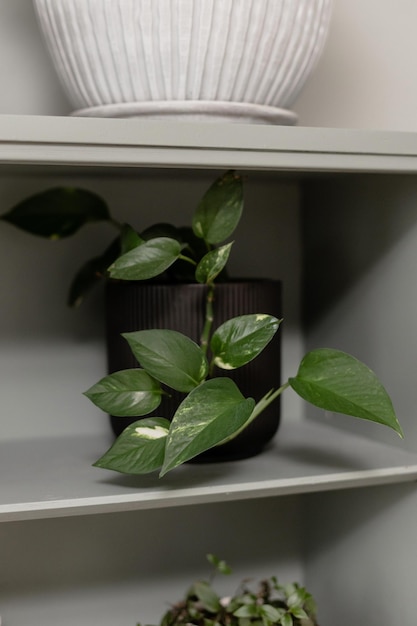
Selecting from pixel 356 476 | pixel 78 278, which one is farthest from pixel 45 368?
pixel 356 476

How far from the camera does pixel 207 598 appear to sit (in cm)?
89

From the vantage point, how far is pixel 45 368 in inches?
40.1

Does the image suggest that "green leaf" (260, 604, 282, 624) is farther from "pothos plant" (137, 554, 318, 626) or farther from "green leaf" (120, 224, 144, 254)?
"green leaf" (120, 224, 144, 254)

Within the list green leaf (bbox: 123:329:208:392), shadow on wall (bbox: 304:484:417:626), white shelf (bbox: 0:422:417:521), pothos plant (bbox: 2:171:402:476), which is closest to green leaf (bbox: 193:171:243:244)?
pothos plant (bbox: 2:171:402:476)

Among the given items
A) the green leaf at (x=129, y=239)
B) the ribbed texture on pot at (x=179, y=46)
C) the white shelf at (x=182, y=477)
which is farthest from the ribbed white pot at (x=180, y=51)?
the white shelf at (x=182, y=477)

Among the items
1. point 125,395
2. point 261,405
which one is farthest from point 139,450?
point 261,405

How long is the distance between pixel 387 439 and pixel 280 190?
38 cm

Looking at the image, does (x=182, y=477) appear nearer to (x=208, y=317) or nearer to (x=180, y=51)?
(x=208, y=317)

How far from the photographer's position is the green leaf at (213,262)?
0.77 m

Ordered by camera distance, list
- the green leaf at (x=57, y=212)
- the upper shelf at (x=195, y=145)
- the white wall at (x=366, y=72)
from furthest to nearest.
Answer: the white wall at (x=366, y=72) → the green leaf at (x=57, y=212) → the upper shelf at (x=195, y=145)

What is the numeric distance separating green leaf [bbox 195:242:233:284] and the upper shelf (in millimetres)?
83

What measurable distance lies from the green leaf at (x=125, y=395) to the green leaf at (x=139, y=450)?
16 mm

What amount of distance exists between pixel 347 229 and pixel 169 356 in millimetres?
354

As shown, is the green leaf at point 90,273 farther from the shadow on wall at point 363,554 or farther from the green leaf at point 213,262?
the shadow on wall at point 363,554
